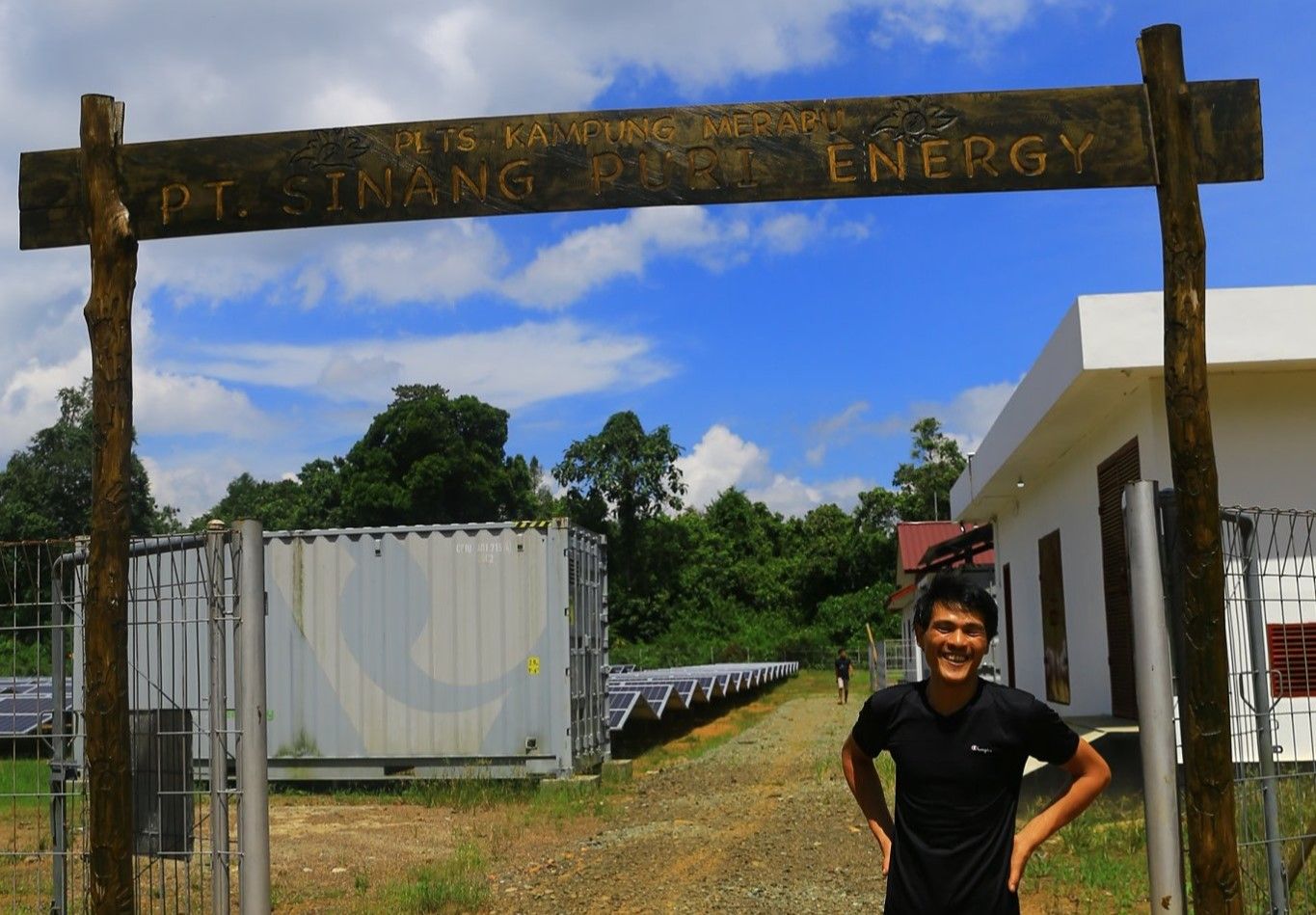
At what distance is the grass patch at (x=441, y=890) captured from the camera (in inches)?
327

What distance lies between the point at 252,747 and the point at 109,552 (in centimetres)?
104

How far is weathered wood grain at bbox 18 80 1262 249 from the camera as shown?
18.4 ft

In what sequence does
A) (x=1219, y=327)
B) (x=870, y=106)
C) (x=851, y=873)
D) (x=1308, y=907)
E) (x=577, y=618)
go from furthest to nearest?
(x=577, y=618) < (x=1219, y=327) < (x=851, y=873) < (x=1308, y=907) < (x=870, y=106)

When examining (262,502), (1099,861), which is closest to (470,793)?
(1099,861)

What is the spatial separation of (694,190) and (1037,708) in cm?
301

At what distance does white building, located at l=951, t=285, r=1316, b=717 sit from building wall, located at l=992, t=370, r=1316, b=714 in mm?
13

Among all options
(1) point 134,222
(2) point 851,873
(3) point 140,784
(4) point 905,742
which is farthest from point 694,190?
(2) point 851,873

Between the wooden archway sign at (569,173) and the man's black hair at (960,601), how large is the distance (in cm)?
187

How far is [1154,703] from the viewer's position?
16.1 ft

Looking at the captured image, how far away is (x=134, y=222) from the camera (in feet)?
20.0

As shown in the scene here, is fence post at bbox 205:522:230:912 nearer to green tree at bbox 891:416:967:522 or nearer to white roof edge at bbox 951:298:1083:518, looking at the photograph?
white roof edge at bbox 951:298:1083:518

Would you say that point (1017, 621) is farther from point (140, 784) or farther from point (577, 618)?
point (140, 784)

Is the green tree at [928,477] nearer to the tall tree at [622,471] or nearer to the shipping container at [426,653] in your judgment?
the tall tree at [622,471]

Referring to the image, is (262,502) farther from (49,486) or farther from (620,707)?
(620,707)
